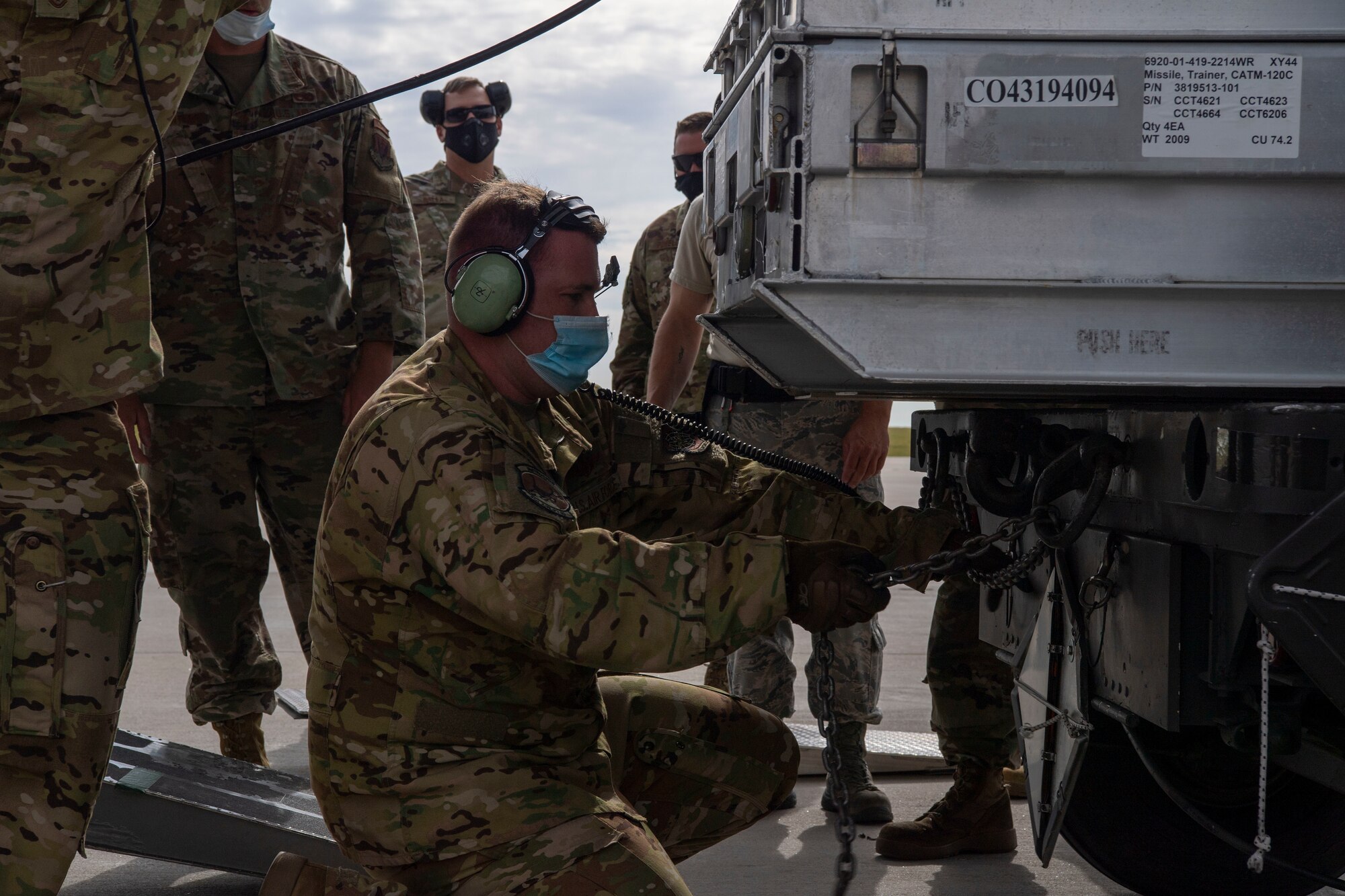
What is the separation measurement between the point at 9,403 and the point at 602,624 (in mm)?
1225

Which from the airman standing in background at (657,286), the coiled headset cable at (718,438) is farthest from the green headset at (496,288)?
the airman standing in background at (657,286)

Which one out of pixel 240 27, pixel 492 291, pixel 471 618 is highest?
pixel 240 27

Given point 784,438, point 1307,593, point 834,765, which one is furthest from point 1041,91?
point 784,438

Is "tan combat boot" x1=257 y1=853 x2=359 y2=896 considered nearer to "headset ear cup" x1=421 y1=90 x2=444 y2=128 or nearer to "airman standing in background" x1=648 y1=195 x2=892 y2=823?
"airman standing in background" x1=648 y1=195 x2=892 y2=823

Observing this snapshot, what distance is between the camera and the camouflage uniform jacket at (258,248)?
3605 millimetres

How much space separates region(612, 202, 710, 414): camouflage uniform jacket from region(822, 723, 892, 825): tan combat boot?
1.49 meters

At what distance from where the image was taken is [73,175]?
2.48 metres

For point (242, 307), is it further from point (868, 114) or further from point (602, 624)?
point (868, 114)

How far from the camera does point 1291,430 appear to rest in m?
1.74

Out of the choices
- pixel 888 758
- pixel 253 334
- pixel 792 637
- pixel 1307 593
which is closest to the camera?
pixel 1307 593

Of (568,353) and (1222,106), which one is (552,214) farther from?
(1222,106)

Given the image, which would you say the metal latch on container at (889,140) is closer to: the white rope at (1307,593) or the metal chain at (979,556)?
the metal chain at (979,556)

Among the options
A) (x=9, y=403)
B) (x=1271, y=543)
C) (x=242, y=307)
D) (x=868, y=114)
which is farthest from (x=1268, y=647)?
(x=242, y=307)

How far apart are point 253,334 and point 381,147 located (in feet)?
2.16
